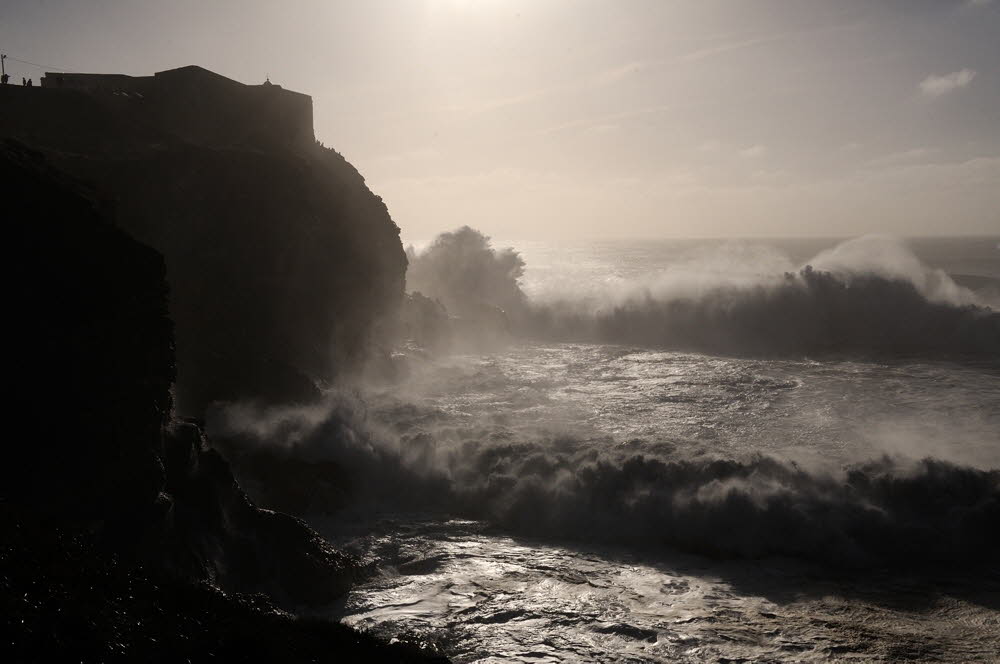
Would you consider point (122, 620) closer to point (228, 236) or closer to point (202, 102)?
point (228, 236)

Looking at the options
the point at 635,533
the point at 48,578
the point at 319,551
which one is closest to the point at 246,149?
the point at 319,551

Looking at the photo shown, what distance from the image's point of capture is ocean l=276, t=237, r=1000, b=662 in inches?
490

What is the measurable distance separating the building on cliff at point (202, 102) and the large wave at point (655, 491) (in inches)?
599

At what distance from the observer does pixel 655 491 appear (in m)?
17.9

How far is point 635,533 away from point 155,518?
414 inches

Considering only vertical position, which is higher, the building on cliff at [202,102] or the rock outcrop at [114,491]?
the building on cliff at [202,102]

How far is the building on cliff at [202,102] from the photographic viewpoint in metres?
30.0

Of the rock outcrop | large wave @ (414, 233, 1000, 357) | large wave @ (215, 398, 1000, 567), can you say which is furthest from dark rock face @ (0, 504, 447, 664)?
large wave @ (414, 233, 1000, 357)

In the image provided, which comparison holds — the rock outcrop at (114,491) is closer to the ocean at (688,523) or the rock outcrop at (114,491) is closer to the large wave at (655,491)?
the ocean at (688,523)

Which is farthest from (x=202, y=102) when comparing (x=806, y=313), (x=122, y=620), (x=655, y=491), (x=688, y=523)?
(x=806, y=313)

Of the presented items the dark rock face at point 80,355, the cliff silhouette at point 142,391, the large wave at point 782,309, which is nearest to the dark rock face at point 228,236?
the cliff silhouette at point 142,391

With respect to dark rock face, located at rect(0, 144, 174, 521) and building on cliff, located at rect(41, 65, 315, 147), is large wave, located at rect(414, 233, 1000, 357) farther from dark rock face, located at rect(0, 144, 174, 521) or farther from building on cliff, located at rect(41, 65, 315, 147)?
dark rock face, located at rect(0, 144, 174, 521)

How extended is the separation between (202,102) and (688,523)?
26.8m

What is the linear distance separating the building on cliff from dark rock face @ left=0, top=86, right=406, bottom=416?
0.55m
